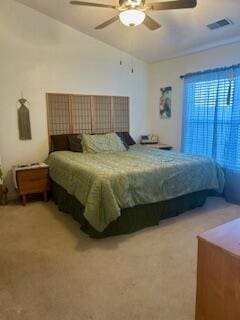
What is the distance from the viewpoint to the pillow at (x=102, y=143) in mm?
4219

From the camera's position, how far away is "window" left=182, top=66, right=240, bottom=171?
373 cm

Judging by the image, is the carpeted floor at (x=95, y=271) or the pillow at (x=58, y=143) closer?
the carpeted floor at (x=95, y=271)

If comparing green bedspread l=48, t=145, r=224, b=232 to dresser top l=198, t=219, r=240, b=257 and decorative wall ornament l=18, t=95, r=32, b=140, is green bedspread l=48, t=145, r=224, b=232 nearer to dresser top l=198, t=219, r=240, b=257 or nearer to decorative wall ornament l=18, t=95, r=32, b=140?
decorative wall ornament l=18, t=95, r=32, b=140

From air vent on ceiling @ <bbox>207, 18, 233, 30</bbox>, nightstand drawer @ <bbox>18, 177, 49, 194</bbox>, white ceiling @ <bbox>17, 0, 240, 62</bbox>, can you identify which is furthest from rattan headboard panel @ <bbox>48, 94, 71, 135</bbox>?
air vent on ceiling @ <bbox>207, 18, 233, 30</bbox>

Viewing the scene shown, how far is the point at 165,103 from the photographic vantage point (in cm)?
495

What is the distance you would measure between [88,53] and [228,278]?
422 cm

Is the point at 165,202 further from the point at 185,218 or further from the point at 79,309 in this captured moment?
the point at 79,309

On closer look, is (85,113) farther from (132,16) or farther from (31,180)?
(132,16)

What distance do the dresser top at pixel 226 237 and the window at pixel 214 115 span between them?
8.95ft

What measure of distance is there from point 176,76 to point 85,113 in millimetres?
1786

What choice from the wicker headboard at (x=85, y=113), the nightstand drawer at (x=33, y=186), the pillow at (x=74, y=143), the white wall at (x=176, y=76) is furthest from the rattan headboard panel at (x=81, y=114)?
the white wall at (x=176, y=76)

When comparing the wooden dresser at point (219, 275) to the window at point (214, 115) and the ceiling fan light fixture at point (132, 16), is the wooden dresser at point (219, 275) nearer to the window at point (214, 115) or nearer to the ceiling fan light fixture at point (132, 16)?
the ceiling fan light fixture at point (132, 16)

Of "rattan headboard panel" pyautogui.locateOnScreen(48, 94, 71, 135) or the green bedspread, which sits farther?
"rattan headboard panel" pyautogui.locateOnScreen(48, 94, 71, 135)

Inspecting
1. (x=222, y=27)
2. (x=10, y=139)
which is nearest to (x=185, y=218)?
(x=222, y=27)
